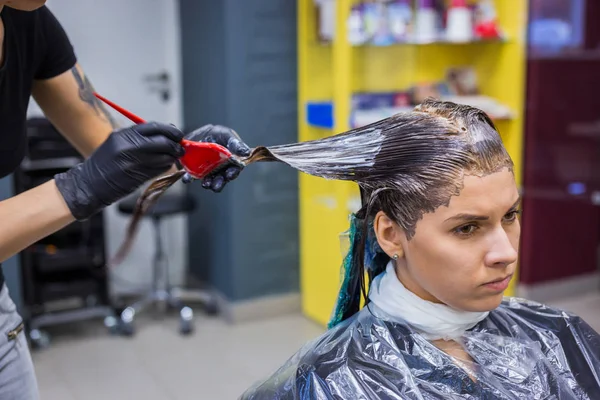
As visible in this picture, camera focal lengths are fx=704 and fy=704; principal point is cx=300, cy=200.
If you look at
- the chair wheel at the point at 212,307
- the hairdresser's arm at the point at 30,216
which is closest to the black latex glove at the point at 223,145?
the hairdresser's arm at the point at 30,216

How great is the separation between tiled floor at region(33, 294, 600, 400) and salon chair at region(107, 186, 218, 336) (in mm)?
68

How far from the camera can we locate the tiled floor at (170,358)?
285cm

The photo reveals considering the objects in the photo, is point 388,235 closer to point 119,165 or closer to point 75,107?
point 119,165

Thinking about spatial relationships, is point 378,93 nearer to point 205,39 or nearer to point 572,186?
point 205,39

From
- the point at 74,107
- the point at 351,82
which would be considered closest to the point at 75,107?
the point at 74,107

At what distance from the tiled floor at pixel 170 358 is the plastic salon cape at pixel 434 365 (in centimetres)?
149

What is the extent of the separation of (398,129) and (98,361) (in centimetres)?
234

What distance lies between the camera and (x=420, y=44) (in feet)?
11.3

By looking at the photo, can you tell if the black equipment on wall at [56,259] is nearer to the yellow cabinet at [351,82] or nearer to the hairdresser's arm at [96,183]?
the yellow cabinet at [351,82]

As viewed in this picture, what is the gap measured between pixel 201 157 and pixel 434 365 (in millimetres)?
540

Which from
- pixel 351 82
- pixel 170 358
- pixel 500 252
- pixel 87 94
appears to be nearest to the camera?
pixel 500 252

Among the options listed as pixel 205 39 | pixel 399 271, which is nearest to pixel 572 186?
pixel 205 39

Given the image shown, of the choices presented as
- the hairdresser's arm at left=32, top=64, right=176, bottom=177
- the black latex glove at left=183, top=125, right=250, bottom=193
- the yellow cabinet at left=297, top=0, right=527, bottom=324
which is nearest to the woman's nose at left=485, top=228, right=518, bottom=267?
the black latex glove at left=183, top=125, right=250, bottom=193

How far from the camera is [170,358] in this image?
3.16 m
